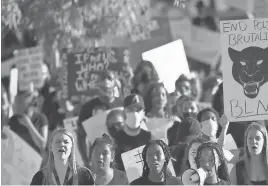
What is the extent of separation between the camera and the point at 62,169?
714 centimetres

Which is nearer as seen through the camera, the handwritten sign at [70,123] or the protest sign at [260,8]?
the handwritten sign at [70,123]

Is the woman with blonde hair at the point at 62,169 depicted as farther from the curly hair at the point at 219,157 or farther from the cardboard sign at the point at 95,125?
the cardboard sign at the point at 95,125

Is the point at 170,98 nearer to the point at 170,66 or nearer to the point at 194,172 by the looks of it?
the point at 170,66

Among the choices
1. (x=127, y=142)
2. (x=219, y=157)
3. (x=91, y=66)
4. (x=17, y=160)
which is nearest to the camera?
(x=219, y=157)

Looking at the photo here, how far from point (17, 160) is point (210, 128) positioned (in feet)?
9.33

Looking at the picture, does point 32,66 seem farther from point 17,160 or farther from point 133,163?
point 133,163

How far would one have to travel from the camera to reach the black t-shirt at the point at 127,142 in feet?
26.9

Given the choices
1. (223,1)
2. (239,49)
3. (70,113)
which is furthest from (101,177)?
(223,1)

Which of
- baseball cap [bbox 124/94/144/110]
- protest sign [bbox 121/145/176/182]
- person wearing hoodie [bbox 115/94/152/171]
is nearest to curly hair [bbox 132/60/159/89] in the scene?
baseball cap [bbox 124/94/144/110]

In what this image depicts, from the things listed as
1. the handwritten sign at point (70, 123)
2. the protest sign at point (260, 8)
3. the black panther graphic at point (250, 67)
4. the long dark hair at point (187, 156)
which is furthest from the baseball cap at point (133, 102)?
the protest sign at point (260, 8)

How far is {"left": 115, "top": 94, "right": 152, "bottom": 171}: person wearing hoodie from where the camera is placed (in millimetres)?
8211

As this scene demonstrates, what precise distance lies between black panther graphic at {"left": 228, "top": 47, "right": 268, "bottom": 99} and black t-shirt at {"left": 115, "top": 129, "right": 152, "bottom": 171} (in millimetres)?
1217

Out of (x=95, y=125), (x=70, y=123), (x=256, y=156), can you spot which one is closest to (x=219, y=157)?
(x=256, y=156)

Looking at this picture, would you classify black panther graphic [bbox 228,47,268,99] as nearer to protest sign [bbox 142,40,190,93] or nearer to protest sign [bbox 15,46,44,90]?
protest sign [bbox 142,40,190,93]
